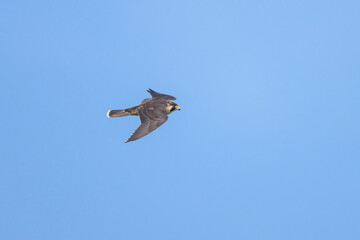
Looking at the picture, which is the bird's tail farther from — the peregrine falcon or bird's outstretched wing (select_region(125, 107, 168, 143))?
bird's outstretched wing (select_region(125, 107, 168, 143))

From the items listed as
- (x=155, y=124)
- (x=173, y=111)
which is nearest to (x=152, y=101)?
(x=173, y=111)

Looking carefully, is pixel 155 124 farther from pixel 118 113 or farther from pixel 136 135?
pixel 118 113

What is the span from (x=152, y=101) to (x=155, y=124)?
4.68 m

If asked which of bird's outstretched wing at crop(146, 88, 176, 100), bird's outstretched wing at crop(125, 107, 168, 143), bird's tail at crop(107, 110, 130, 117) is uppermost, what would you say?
bird's outstretched wing at crop(146, 88, 176, 100)

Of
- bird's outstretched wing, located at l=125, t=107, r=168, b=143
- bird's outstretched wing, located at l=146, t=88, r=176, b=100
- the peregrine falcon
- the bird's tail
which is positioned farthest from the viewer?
bird's outstretched wing, located at l=146, t=88, r=176, b=100

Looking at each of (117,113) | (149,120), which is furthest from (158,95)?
(149,120)

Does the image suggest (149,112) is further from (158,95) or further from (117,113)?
(158,95)

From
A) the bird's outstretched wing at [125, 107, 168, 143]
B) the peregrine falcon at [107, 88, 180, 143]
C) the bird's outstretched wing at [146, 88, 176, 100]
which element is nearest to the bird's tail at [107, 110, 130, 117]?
the peregrine falcon at [107, 88, 180, 143]

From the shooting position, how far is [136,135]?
35094 mm

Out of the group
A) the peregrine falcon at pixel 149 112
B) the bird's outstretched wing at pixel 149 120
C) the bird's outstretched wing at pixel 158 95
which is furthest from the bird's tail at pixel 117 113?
the bird's outstretched wing at pixel 158 95

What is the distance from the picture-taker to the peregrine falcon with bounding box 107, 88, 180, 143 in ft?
118

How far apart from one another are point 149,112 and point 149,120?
1404 mm

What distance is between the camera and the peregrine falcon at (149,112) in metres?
35.9

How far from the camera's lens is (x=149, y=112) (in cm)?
3853
